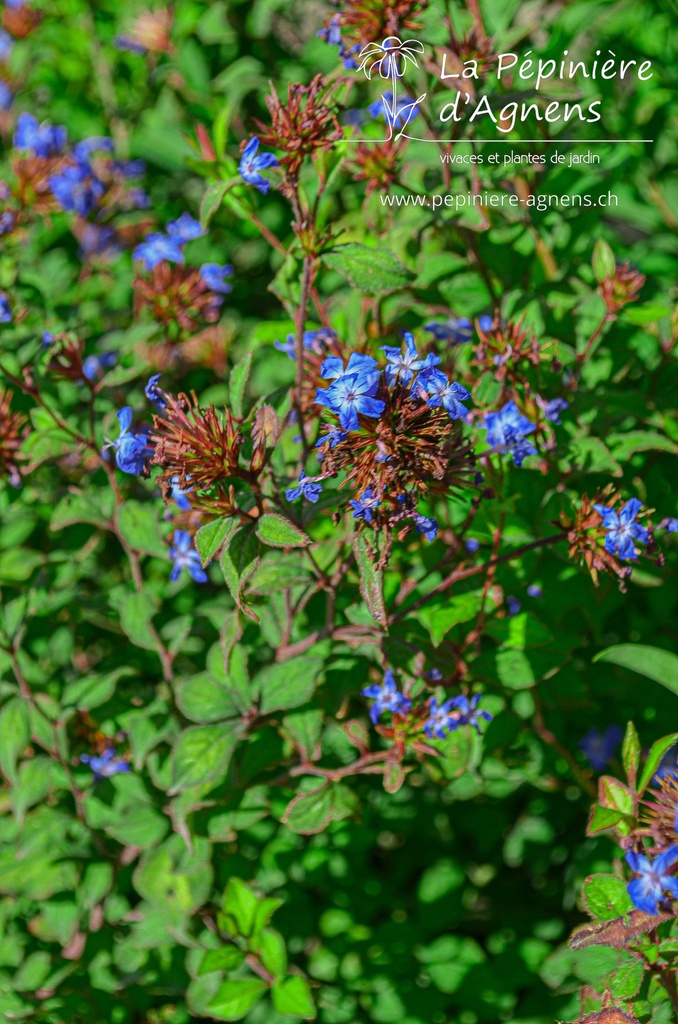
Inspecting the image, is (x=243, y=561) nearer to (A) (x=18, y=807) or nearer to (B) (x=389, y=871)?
(A) (x=18, y=807)

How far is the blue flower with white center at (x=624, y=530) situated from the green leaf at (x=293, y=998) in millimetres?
1150

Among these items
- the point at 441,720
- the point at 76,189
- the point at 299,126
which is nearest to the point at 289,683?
the point at 441,720

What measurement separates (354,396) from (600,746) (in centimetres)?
149

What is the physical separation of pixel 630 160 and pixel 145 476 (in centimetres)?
171

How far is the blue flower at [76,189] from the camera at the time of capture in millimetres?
2805

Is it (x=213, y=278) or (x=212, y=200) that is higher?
(x=213, y=278)

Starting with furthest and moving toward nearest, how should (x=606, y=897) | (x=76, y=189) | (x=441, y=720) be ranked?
1. (x=76, y=189)
2. (x=441, y=720)
3. (x=606, y=897)

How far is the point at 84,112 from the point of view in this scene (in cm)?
379

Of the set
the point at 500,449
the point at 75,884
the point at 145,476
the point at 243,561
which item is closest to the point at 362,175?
the point at 500,449

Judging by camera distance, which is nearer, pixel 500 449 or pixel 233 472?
pixel 233 472

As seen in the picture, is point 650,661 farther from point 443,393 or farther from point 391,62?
point 391,62

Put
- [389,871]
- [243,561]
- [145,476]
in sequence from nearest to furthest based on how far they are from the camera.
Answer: [243,561]
[145,476]
[389,871]

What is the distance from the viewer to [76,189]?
2838mm

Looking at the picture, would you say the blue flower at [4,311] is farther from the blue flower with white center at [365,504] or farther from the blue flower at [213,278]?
the blue flower with white center at [365,504]
